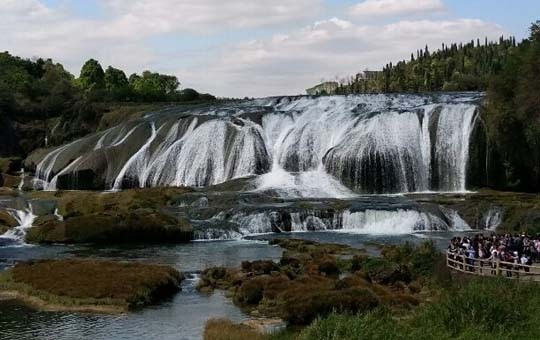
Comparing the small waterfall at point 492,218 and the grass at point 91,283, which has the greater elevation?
the small waterfall at point 492,218

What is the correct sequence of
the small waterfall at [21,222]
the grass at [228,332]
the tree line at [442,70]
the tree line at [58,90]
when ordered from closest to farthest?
the grass at [228,332] → the small waterfall at [21,222] → the tree line at [58,90] → the tree line at [442,70]

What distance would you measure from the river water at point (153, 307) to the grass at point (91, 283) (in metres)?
1.02

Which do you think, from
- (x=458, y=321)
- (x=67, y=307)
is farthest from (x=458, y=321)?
(x=67, y=307)

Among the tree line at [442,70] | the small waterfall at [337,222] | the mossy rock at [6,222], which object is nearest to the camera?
the small waterfall at [337,222]

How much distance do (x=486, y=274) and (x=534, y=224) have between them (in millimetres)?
20645

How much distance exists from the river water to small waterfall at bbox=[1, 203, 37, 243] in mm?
4416

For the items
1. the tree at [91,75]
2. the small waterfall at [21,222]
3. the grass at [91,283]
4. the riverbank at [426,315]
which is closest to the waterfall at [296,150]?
the small waterfall at [21,222]

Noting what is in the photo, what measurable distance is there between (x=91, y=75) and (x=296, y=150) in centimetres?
8952

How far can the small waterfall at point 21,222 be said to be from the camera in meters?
57.6

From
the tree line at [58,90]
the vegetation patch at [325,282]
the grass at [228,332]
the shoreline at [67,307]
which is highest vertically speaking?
the tree line at [58,90]

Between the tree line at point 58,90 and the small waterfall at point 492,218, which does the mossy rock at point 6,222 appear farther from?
the tree line at point 58,90

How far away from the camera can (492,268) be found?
105ft

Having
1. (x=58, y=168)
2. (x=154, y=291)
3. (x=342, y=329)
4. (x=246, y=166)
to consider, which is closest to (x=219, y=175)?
(x=246, y=166)

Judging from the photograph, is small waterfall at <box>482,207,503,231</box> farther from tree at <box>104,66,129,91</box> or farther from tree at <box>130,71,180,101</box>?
tree at <box>104,66,129,91</box>
